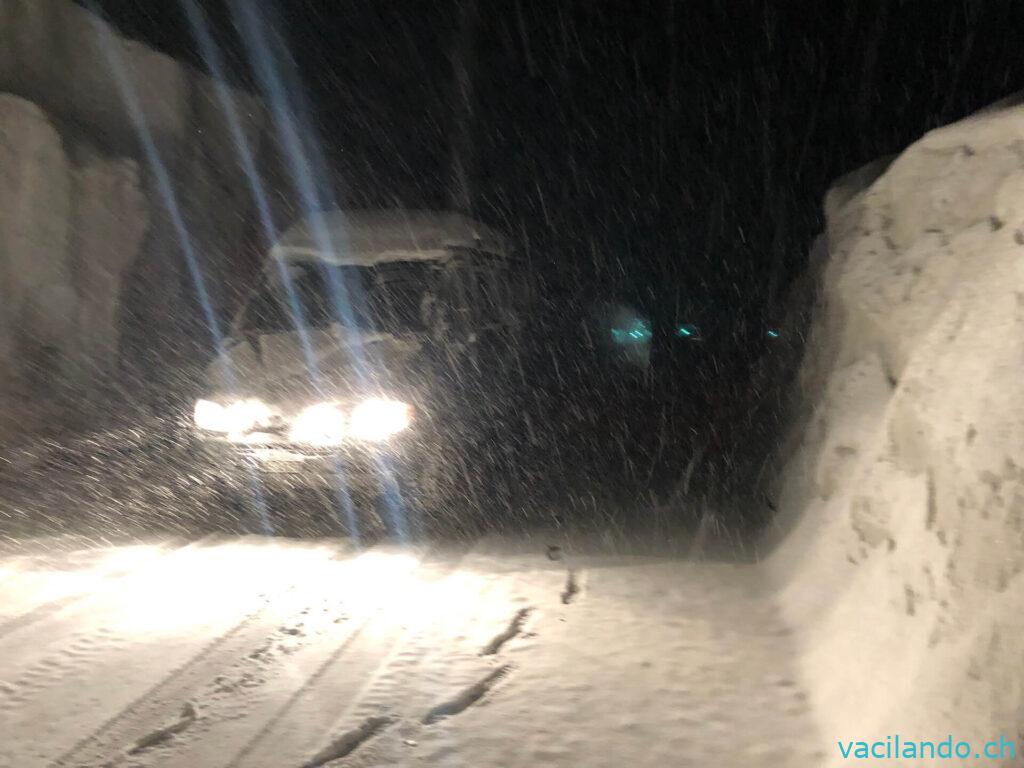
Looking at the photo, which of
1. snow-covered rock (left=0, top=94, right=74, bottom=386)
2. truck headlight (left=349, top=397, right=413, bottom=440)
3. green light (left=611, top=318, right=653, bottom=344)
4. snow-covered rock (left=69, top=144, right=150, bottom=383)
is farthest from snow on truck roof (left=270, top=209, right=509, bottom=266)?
green light (left=611, top=318, right=653, bottom=344)

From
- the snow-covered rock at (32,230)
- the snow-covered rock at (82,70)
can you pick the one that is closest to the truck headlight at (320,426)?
the snow-covered rock at (32,230)

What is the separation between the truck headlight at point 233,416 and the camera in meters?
7.07

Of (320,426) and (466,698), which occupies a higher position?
→ (320,426)

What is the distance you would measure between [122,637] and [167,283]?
1077 centimetres

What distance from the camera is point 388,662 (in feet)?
14.9

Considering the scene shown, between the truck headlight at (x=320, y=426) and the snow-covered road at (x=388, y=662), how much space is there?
93cm

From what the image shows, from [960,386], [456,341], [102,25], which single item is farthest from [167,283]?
[960,386]

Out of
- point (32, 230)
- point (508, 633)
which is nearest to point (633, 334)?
point (32, 230)

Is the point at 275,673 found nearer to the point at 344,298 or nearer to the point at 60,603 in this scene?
the point at 60,603

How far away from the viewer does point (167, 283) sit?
1456 centimetres

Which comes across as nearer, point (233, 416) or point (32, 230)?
point (233, 416)

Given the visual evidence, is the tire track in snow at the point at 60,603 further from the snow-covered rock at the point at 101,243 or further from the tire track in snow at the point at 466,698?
the snow-covered rock at the point at 101,243

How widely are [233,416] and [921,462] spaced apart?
5.18 m

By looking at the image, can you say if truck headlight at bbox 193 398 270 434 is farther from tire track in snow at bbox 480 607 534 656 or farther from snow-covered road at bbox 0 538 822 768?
tire track in snow at bbox 480 607 534 656
